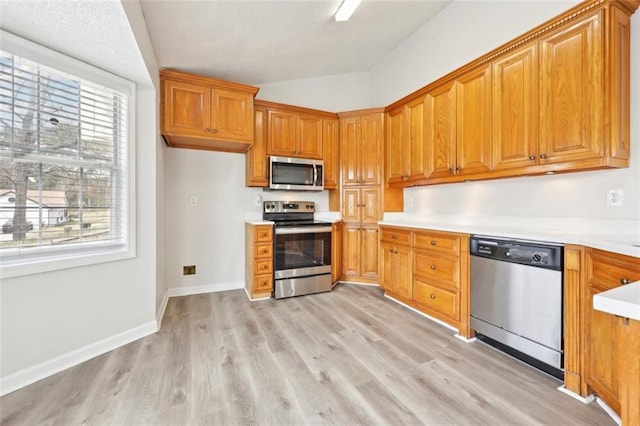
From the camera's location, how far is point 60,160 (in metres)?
1.85

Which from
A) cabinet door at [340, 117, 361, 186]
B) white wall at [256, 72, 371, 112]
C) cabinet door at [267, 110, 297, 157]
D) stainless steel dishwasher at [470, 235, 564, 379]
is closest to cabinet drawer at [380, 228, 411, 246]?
stainless steel dishwasher at [470, 235, 564, 379]

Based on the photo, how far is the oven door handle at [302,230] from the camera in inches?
125

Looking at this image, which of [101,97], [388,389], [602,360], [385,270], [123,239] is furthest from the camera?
[385,270]

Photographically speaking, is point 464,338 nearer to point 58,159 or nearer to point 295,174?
point 295,174

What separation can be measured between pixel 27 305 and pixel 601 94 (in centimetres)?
369

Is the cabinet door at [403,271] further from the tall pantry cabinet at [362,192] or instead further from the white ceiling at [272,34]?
the white ceiling at [272,34]

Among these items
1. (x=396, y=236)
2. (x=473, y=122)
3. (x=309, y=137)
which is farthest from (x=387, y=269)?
(x=309, y=137)

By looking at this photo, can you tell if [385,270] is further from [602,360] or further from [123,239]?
[123,239]

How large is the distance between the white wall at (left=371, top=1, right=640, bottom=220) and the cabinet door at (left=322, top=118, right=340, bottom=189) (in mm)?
854

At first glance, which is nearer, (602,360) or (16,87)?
(602,360)

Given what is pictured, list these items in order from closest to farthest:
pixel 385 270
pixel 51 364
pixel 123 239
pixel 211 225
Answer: pixel 51 364 → pixel 123 239 → pixel 385 270 → pixel 211 225

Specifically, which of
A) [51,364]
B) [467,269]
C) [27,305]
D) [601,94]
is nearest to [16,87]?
[27,305]

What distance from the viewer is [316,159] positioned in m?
3.68

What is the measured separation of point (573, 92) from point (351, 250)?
8.60 ft
